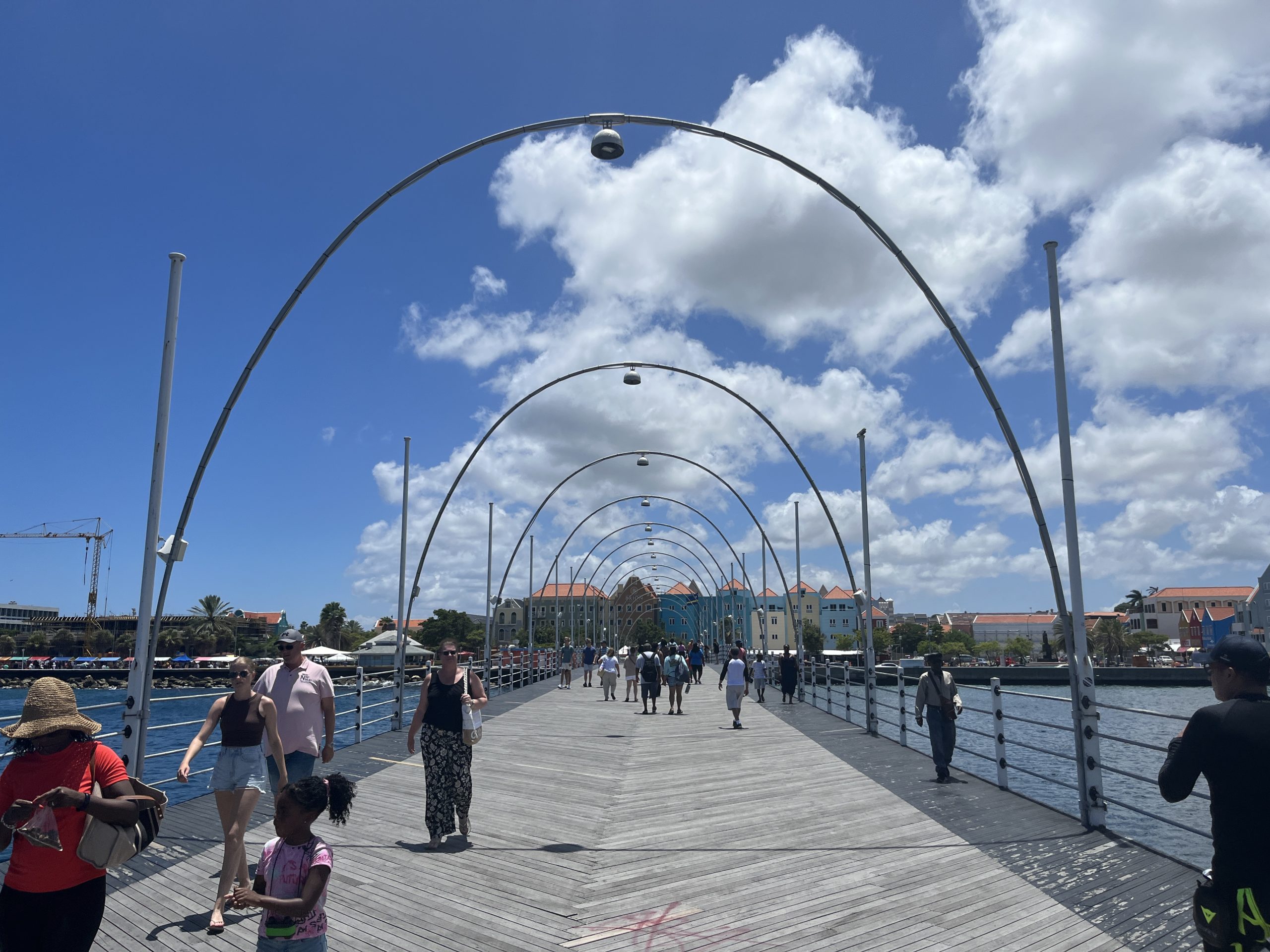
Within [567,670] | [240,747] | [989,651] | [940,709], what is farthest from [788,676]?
[989,651]

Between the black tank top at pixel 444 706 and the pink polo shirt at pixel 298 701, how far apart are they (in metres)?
1.43

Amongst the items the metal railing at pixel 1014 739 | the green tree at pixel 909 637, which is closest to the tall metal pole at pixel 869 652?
the metal railing at pixel 1014 739

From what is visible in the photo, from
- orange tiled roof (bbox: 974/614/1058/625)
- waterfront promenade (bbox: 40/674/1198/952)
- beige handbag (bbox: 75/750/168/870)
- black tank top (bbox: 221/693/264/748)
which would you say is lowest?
waterfront promenade (bbox: 40/674/1198/952)

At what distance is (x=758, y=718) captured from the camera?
19531 millimetres

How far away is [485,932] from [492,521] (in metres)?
28.2

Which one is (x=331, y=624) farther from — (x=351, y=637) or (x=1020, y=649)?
(x=1020, y=649)

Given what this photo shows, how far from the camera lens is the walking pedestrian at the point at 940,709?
10.4 metres

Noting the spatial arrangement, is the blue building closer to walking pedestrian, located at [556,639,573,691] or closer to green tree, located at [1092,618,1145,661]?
walking pedestrian, located at [556,639,573,691]

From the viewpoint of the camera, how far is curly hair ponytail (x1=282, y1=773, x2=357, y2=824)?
3553mm

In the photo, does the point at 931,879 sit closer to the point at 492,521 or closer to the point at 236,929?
the point at 236,929

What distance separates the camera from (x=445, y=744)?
7.61 meters

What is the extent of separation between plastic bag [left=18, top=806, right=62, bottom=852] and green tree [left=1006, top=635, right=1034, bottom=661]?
436 feet

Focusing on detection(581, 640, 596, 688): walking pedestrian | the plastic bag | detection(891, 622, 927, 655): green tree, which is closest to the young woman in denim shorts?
the plastic bag

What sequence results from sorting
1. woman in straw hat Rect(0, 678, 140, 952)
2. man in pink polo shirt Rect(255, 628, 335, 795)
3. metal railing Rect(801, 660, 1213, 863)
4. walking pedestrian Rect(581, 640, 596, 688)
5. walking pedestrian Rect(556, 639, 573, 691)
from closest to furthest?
woman in straw hat Rect(0, 678, 140, 952) → man in pink polo shirt Rect(255, 628, 335, 795) → metal railing Rect(801, 660, 1213, 863) → walking pedestrian Rect(556, 639, 573, 691) → walking pedestrian Rect(581, 640, 596, 688)
